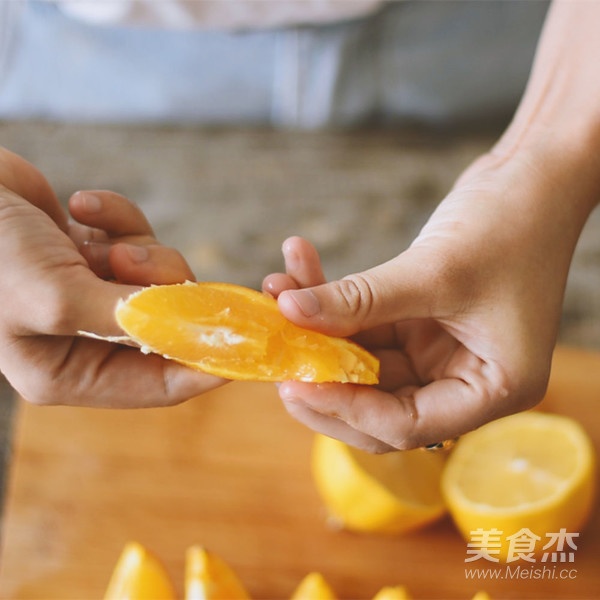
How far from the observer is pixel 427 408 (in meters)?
0.78

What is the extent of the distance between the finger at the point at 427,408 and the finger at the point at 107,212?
0.37 meters

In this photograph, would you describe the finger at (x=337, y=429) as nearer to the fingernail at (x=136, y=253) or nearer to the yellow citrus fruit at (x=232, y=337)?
the yellow citrus fruit at (x=232, y=337)

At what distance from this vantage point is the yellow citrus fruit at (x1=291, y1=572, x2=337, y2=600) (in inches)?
36.2

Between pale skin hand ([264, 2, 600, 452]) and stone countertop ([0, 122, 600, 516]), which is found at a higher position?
pale skin hand ([264, 2, 600, 452])

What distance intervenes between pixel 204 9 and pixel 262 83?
0.31 m

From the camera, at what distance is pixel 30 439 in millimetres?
1160

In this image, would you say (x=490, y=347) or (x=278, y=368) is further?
(x=490, y=347)

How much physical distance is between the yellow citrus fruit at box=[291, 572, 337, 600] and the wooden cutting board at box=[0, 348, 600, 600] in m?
0.08

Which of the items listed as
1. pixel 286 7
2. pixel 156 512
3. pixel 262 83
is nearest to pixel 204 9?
pixel 286 7

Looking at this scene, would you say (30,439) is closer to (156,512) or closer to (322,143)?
(156,512)

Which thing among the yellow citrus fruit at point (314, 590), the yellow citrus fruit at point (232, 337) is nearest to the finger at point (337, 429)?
the yellow citrus fruit at point (232, 337)

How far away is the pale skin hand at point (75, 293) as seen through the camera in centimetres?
66

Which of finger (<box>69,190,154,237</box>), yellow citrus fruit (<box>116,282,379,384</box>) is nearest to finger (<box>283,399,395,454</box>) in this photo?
yellow citrus fruit (<box>116,282,379,384</box>)

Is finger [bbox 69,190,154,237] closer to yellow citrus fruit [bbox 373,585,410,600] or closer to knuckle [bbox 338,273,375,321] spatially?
knuckle [bbox 338,273,375,321]
